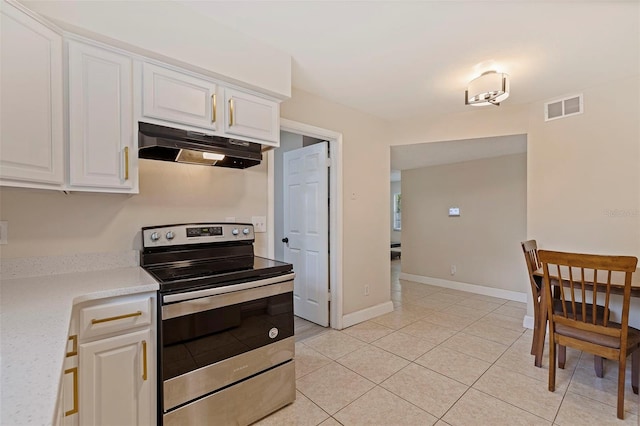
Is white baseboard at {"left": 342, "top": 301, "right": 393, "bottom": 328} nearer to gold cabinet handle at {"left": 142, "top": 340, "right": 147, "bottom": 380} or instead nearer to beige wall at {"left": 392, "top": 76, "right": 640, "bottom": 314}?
beige wall at {"left": 392, "top": 76, "right": 640, "bottom": 314}

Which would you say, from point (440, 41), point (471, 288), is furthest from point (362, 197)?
point (471, 288)

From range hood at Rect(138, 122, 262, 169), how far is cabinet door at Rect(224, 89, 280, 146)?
0.08 meters

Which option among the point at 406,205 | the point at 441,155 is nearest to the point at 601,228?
the point at 441,155

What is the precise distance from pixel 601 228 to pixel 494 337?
1.44 m

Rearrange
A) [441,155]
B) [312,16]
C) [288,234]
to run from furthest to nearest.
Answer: [441,155], [288,234], [312,16]

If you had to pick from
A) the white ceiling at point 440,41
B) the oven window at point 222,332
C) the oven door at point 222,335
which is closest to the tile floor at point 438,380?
the oven door at point 222,335

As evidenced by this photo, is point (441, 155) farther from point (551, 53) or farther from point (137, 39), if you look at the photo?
point (137, 39)

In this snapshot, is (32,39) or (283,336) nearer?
(32,39)

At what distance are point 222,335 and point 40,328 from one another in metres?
0.85

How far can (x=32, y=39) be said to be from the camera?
129 cm

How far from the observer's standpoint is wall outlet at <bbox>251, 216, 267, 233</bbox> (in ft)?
8.04

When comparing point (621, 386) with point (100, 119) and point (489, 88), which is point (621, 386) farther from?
point (100, 119)

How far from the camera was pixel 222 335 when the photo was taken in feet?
5.32

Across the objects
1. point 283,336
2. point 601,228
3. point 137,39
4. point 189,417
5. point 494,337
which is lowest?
point 494,337
